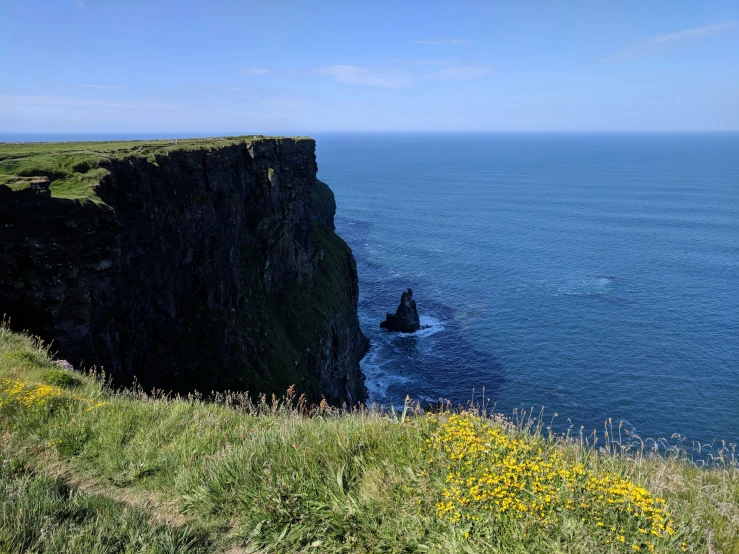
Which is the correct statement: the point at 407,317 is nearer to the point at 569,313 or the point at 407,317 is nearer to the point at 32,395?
the point at 569,313

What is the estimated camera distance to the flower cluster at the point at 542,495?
20.6 ft

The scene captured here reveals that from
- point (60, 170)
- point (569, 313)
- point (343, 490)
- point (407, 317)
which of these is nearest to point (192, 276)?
point (60, 170)

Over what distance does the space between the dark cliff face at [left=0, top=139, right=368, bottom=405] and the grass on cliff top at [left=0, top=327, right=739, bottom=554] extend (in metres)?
18.6

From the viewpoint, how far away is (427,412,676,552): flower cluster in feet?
20.6

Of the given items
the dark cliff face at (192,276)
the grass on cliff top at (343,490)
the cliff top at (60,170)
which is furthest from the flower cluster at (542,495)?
the cliff top at (60,170)

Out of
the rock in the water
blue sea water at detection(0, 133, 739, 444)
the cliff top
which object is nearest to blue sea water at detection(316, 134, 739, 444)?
blue sea water at detection(0, 133, 739, 444)

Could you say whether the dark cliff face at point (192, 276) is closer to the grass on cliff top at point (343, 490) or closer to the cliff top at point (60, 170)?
the cliff top at point (60, 170)

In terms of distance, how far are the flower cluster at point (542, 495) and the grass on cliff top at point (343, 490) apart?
3cm

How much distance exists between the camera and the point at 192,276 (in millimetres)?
43562

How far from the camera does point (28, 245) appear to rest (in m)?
24.5

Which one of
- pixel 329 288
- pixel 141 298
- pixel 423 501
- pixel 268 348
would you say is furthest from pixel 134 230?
pixel 329 288

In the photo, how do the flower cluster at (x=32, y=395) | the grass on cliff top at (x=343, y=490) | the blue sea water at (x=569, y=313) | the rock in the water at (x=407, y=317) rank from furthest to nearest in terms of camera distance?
the rock in the water at (x=407, y=317), the blue sea water at (x=569, y=313), the flower cluster at (x=32, y=395), the grass on cliff top at (x=343, y=490)

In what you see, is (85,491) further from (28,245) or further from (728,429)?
(728,429)

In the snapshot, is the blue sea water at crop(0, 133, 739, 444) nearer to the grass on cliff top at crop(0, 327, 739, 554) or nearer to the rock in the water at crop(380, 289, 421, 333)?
the rock in the water at crop(380, 289, 421, 333)
